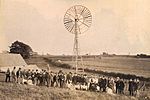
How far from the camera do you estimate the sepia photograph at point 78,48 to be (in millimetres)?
4598

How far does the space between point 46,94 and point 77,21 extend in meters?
0.98

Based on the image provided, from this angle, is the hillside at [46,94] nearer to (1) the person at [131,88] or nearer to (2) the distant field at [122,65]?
(1) the person at [131,88]

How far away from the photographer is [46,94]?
4.62 metres

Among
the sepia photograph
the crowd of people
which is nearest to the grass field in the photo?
the sepia photograph

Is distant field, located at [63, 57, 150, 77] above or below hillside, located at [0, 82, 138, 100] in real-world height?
above

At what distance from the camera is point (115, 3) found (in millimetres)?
4723

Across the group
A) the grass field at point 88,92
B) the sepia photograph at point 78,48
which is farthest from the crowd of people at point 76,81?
the grass field at point 88,92

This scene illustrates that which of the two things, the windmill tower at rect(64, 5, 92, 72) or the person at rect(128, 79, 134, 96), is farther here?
the windmill tower at rect(64, 5, 92, 72)

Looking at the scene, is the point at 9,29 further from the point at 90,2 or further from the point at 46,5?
the point at 90,2

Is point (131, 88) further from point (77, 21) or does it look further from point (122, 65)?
point (77, 21)

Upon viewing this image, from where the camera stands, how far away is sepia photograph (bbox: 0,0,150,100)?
15.1ft

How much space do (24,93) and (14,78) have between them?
0.47 m

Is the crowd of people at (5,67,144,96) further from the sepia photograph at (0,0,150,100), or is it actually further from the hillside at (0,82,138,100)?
the hillside at (0,82,138,100)

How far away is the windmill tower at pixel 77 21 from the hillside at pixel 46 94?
35 cm
